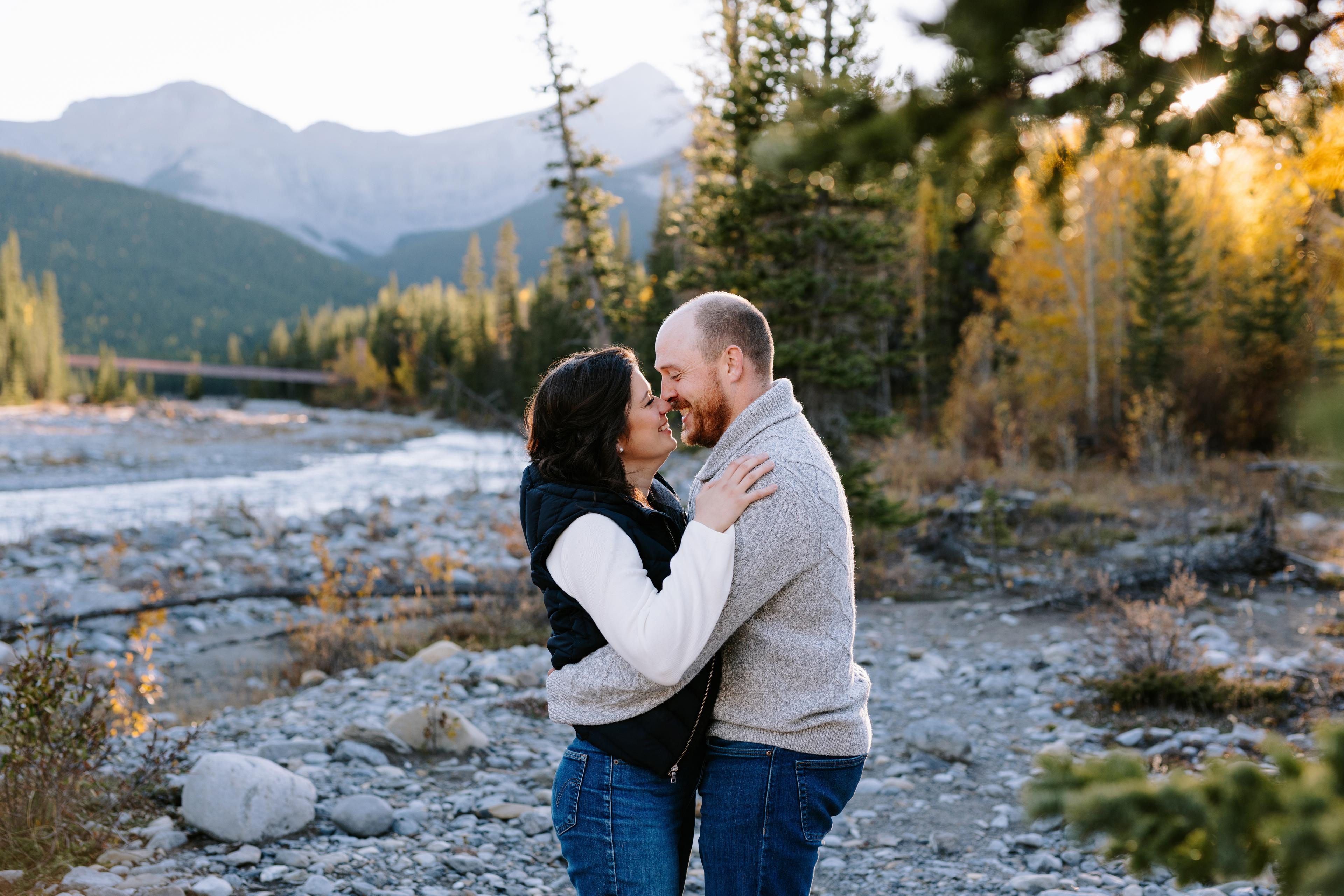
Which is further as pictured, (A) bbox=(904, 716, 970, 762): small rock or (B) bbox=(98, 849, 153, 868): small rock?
(A) bbox=(904, 716, 970, 762): small rock

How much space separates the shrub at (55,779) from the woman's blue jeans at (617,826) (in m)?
2.74

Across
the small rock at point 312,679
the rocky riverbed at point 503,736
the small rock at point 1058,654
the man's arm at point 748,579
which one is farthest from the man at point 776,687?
the small rock at point 312,679

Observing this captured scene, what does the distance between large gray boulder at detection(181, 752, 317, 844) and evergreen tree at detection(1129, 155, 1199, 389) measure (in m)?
21.9

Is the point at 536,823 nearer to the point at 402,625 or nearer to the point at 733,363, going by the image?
the point at 733,363

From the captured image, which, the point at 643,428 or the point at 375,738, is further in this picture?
the point at 375,738

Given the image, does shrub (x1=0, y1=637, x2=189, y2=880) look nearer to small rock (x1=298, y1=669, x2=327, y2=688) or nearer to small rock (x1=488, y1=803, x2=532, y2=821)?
small rock (x1=488, y1=803, x2=532, y2=821)

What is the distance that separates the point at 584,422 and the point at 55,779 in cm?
330

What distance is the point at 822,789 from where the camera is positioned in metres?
Answer: 2.37

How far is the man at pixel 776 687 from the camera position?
7.40 ft

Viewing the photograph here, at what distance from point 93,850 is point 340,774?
1.45 meters

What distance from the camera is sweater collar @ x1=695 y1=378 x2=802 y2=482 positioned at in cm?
246

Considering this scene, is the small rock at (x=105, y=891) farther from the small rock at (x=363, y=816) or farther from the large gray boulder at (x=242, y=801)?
the small rock at (x=363, y=816)

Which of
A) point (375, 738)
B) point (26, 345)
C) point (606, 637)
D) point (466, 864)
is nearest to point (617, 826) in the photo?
point (606, 637)

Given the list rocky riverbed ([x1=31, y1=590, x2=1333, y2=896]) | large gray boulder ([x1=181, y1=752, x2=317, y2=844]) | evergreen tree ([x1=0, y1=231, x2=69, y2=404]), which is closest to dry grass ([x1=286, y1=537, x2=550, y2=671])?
rocky riverbed ([x1=31, y1=590, x2=1333, y2=896])
